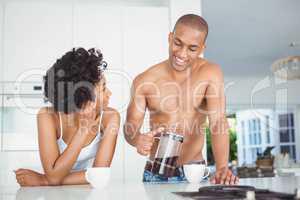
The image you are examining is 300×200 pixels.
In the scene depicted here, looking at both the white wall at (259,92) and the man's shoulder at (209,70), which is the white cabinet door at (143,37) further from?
the white wall at (259,92)

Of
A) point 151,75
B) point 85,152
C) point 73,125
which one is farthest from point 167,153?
point 151,75

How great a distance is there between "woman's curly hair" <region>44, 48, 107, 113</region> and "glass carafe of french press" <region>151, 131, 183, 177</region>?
1.95ft

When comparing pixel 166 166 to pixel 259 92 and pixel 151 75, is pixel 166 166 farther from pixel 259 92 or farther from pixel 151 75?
pixel 259 92

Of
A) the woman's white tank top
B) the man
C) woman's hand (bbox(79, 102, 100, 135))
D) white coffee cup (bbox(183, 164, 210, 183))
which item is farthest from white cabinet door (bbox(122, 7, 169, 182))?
white coffee cup (bbox(183, 164, 210, 183))

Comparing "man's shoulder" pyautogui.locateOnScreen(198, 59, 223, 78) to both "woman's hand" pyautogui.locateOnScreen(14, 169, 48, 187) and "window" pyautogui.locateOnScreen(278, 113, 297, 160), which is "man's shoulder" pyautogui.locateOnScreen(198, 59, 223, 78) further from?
"window" pyautogui.locateOnScreen(278, 113, 297, 160)

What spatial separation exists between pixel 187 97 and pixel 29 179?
114 centimetres

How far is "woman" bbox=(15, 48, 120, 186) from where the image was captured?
5.91 ft

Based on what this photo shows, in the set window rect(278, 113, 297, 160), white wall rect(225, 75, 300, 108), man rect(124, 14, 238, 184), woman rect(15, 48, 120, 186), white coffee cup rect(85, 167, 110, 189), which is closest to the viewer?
white coffee cup rect(85, 167, 110, 189)

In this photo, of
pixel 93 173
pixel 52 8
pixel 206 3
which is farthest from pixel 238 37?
pixel 93 173

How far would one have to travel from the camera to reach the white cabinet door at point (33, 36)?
9.88 feet

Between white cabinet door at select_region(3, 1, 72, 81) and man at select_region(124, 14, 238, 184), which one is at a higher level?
white cabinet door at select_region(3, 1, 72, 81)

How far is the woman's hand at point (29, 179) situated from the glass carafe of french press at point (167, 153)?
0.46 metres

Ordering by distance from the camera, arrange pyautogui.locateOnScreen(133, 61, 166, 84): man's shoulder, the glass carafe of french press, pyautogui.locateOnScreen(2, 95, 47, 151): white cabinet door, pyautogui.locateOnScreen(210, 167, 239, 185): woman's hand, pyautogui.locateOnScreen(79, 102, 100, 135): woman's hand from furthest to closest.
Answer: pyautogui.locateOnScreen(2, 95, 47, 151): white cabinet door < pyautogui.locateOnScreen(133, 61, 166, 84): man's shoulder < pyautogui.locateOnScreen(79, 102, 100, 135): woman's hand < the glass carafe of french press < pyautogui.locateOnScreen(210, 167, 239, 185): woman's hand

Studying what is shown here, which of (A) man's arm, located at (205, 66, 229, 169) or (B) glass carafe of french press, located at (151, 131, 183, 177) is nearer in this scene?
(B) glass carafe of french press, located at (151, 131, 183, 177)
